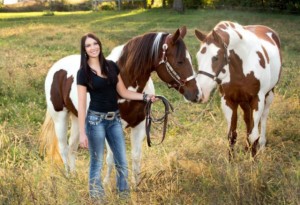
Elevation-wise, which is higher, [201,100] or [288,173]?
[201,100]

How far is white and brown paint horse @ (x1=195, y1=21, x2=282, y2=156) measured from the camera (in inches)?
174

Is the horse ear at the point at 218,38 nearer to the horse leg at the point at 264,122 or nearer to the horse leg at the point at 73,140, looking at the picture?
the horse leg at the point at 264,122

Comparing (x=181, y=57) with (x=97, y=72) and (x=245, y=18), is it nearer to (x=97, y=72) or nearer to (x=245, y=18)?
(x=97, y=72)

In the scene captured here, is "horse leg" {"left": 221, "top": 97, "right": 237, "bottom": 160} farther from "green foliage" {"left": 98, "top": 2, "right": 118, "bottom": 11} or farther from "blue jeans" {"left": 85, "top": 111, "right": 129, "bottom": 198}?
"green foliage" {"left": 98, "top": 2, "right": 118, "bottom": 11}

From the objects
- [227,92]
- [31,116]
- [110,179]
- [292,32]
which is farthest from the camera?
[292,32]

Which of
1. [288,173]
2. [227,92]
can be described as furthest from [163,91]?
[288,173]

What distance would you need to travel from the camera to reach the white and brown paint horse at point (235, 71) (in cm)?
442

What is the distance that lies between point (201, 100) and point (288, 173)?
930 millimetres

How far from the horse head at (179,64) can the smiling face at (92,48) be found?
581mm

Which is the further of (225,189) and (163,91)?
(163,91)

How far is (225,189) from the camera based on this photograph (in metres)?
3.35

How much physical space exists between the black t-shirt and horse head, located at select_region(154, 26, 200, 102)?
0.47m

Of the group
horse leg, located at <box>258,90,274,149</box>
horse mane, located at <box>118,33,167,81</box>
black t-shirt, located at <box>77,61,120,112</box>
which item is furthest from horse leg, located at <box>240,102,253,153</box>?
black t-shirt, located at <box>77,61,120,112</box>

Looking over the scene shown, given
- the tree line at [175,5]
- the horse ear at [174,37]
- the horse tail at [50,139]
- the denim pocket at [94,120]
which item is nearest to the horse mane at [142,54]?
the horse ear at [174,37]
